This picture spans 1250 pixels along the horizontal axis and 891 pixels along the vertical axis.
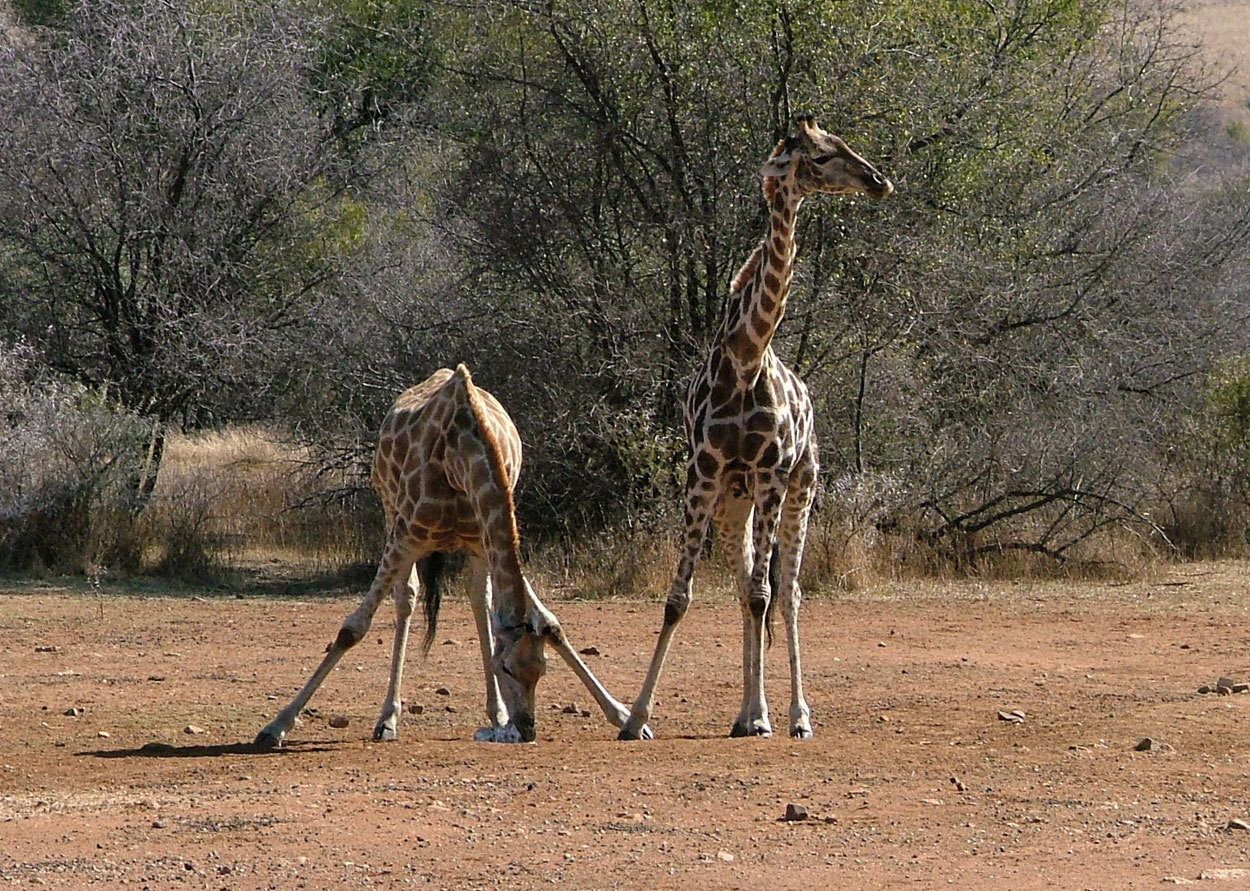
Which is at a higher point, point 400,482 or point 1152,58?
point 1152,58

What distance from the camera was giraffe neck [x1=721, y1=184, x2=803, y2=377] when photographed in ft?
29.2

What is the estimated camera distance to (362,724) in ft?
30.5

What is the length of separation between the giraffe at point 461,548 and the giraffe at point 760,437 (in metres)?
0.60

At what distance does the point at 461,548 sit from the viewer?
9.23 metres

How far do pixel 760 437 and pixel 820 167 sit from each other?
4.45ft

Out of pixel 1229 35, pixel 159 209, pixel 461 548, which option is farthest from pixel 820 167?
pixel 1229 35

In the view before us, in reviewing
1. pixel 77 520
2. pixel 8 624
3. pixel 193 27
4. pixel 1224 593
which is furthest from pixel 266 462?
pixel 1224 593

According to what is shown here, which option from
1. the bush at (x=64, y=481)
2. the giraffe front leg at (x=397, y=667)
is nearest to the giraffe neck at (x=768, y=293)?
the giraffe front leg at (x=397, y=667)

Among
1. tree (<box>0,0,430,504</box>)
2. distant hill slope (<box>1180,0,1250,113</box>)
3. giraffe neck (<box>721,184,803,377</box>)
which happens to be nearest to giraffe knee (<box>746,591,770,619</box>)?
giraffe neck (<box>721,184,803,377</box>)

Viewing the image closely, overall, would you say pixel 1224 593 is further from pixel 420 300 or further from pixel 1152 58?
pixel 1152 58

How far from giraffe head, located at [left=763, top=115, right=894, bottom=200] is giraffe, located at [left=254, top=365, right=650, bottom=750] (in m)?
1.87

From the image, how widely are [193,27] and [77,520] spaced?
578 centimetres

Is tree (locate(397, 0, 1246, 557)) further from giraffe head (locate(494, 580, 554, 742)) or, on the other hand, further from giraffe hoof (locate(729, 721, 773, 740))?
giraffe head (locate(494, 580, 554, 742))

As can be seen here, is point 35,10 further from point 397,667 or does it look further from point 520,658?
point 520,658
